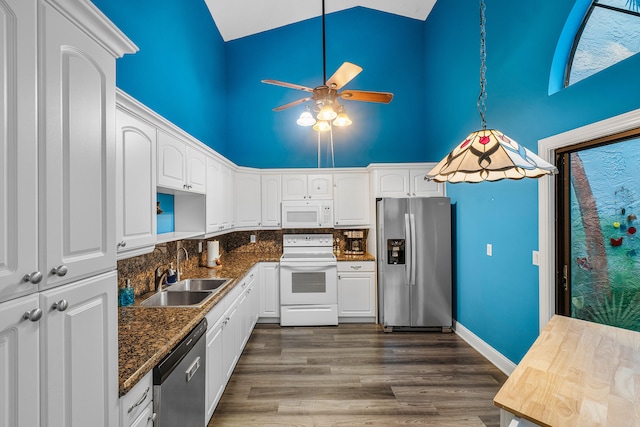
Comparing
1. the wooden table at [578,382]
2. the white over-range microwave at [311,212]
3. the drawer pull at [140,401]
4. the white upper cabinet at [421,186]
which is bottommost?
the drawer pull at [140,401]

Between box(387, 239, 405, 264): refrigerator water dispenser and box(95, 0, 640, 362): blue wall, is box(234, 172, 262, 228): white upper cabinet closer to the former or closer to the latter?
box(95, 0, 640, 362): blue wall

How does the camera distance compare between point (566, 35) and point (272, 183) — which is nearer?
point (566, 35)

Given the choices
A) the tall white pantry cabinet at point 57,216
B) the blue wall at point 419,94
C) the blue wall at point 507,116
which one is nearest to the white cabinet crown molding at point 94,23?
the tall white pantry cabinet at point 57,216

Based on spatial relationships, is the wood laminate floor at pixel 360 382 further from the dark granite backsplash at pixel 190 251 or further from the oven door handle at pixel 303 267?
the dark granite backsplash at pixel 190 251

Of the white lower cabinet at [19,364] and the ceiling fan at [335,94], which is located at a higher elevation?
the ceiling fan at [335,94]

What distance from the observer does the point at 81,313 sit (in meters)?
0.89

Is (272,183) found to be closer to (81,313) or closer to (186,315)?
(186,315)

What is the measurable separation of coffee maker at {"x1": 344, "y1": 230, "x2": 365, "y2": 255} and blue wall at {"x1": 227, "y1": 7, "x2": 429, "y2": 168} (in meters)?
1.06

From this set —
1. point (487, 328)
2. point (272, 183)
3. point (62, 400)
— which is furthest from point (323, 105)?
point (487, 328)

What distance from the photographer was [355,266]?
396cm

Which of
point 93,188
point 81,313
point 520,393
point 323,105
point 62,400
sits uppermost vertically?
point 323,105

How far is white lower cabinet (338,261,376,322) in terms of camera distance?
12.9 ft

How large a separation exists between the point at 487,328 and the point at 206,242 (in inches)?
129

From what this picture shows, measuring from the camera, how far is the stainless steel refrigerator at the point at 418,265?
3645 mm
